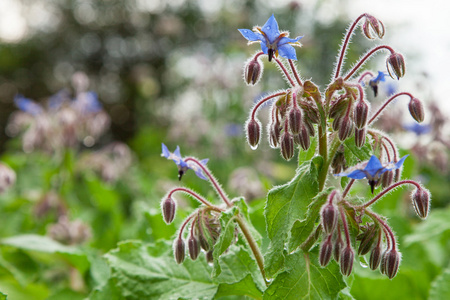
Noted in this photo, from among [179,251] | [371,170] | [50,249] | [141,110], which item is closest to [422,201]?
[371,170]

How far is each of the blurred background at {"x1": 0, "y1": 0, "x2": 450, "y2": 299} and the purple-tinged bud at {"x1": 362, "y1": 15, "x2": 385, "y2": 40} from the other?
28cm

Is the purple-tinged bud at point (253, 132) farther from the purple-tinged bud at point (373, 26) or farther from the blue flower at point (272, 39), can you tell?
the purple-tinged bud at point (373, 26)

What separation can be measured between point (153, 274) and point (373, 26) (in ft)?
3.47

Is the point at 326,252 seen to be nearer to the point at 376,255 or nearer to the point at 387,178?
the point at 376,255

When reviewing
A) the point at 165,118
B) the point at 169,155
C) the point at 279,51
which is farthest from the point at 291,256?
the point at 165,118

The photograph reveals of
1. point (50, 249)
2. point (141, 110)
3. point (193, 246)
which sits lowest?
point (193, 246)

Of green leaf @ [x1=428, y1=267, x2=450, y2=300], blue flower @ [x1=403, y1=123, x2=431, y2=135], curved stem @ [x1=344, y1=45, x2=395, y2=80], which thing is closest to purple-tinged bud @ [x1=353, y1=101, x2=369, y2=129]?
curved stem @ [x1=344, y1=45, x2=395, y2=80]

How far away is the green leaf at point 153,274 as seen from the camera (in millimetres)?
1611

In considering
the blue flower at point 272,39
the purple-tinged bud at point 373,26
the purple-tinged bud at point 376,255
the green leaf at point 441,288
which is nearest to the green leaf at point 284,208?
the purple-tinged bud at point 376,255

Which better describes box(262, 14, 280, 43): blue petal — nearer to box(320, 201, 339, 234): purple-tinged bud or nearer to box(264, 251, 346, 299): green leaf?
box(320, 201, 339, 234): purple-tinged bud

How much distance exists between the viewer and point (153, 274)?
1.66 metres

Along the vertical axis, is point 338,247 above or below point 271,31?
below

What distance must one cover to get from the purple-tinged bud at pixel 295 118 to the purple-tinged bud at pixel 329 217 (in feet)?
0.69

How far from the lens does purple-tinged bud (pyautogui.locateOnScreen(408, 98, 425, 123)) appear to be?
1419mm
